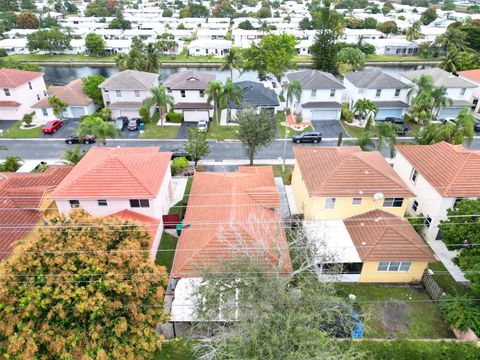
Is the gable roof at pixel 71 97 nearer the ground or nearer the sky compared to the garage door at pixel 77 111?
nearer the sky

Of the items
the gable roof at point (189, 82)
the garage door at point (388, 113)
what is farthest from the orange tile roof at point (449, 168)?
the gable roof at point (189, 82)

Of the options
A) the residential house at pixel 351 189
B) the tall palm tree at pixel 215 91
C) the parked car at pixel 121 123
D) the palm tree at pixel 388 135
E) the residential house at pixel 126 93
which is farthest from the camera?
the residential house at pixel 126 93

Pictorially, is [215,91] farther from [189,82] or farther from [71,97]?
[71,97]

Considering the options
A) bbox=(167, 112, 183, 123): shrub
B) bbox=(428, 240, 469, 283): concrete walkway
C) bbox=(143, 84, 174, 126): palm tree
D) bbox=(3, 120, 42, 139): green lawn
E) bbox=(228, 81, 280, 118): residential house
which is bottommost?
bbox=(428, 240, 469, 283): concrete walkway

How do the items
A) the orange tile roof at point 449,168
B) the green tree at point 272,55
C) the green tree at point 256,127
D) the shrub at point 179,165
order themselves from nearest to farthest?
1. the orange tile roof at point 449,168
2. the green tree at point 256,127
3. the shrub at point 179,165
4. the green tree at point 272,55

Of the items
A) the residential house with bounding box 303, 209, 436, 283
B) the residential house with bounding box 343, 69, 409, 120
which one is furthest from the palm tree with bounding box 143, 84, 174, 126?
the residential house with bounding box 303, 209, 436, 283

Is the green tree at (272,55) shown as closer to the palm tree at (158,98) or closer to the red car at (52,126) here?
Answer: the palm tree at (158,98)

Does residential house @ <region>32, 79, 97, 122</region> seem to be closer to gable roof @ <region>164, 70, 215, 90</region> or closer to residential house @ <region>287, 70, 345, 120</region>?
gable roof @ <region>164, 70, 215, 90</region>
